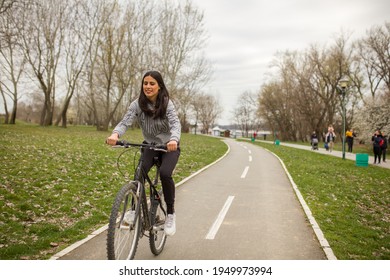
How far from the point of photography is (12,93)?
109 feet

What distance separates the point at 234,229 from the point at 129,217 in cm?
248

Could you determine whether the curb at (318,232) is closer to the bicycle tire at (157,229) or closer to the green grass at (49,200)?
the bicycle tire at (157,229)

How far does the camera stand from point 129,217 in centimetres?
331

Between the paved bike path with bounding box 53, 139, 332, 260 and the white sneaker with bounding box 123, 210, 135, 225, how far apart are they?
3.00 feet

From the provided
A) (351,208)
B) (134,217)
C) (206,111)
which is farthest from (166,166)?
(206,111)

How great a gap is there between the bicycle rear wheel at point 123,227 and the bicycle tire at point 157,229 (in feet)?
1.27

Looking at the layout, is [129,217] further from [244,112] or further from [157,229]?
[244,112]

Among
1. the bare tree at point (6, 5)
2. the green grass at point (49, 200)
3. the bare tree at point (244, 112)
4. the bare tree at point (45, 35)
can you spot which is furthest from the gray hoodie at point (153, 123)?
the bare tree at point (244, 112)

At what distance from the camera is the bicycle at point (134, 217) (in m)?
3.02

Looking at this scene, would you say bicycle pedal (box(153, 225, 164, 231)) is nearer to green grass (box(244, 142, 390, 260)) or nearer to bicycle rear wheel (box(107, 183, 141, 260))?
bicycle rear wheel (box(107, 183, 141, 260))

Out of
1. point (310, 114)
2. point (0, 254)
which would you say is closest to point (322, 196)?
point (0, 254)

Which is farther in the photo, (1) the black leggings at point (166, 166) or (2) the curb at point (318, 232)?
(2) the curb at point (318, 232)

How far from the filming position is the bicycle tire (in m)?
3.88
